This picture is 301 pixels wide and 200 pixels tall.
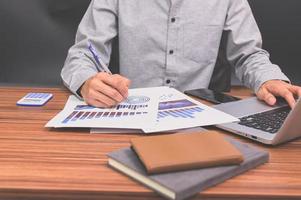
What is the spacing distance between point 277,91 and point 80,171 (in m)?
0.59

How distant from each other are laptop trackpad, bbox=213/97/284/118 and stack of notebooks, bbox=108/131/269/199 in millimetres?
231

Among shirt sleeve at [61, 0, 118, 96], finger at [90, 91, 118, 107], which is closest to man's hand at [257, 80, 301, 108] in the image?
finger at [90, 91, 118, 107]

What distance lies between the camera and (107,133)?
2.59 feet

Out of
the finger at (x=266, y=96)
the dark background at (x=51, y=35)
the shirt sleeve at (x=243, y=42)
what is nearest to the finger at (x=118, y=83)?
the finger at (x=266, y=96)

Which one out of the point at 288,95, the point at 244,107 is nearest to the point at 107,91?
the point at 244,107

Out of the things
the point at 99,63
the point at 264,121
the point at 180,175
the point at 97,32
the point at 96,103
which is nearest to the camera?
the point at 180,175

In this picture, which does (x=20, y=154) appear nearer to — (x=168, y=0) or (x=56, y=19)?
(x=168, y=0)

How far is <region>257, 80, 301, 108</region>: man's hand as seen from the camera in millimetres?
964

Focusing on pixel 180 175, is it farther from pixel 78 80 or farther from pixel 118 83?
pixel 78 80

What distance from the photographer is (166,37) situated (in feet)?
Result: 4.34

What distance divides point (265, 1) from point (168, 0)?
46 centimetres

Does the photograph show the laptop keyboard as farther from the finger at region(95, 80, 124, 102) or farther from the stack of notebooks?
the finger at region(95, 80, 124, 102)

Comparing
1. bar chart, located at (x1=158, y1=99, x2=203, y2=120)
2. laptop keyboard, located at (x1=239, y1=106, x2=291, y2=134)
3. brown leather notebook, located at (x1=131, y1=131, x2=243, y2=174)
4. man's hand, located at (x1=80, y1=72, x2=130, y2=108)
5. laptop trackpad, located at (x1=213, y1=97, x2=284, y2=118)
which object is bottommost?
laptop trackpad, located at (x1=213, y1=97, x2=284, y2=118)

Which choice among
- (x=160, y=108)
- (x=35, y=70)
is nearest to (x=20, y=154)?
(x=160, y=108)
